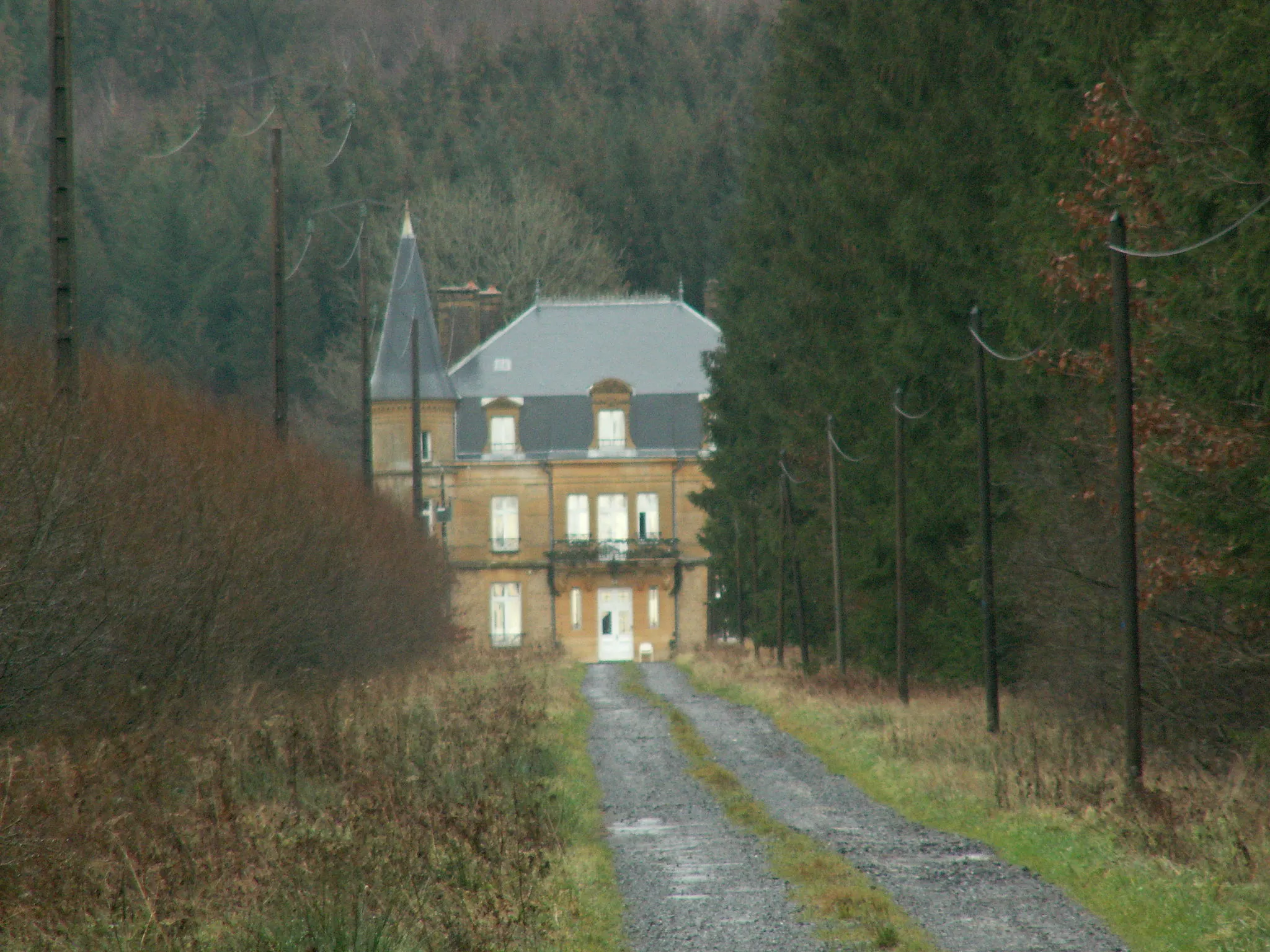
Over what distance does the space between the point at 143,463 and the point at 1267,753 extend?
31.8 ft

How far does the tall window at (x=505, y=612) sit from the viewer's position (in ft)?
201

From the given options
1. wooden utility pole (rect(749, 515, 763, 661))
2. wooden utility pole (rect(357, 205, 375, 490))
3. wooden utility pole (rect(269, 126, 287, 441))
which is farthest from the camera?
wooden utility pole (rect(749, 515, 763, 661))

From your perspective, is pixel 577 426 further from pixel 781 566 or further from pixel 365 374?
pixel 365 374

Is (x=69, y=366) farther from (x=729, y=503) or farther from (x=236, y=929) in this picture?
(x=729, y=503)

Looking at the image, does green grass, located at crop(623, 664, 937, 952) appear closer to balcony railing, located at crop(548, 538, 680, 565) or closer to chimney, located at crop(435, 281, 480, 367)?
balcony railing, located at crop(548, 538, 680, 565)

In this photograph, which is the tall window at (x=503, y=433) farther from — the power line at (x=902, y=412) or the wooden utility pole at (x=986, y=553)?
the wooden utility pole at (x=986, y=553)

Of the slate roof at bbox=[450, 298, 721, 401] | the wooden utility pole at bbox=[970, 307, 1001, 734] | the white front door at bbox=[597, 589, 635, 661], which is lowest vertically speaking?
the white front door at bbox=[597, 589, 635, 661]

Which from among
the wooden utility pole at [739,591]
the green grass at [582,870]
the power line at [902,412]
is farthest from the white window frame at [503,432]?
the green grass at [582,870]

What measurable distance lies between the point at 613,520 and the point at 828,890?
51.0 metres

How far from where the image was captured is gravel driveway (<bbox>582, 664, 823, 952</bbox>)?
927 centimetres

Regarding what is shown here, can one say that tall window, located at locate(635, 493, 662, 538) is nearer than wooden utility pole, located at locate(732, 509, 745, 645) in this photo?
No

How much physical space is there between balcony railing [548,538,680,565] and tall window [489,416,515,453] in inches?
154

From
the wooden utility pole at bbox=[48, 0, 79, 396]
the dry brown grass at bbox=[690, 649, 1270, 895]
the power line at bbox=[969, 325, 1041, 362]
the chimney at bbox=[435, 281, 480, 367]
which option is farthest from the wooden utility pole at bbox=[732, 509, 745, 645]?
the wooden utility pole at bbox=[48, 0, 79, 396]

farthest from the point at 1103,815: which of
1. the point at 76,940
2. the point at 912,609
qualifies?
the point at 912,609
